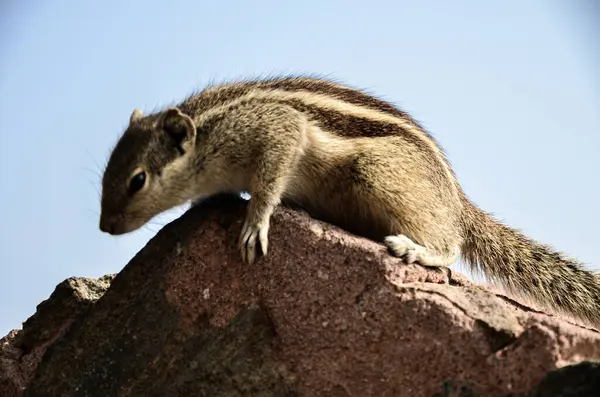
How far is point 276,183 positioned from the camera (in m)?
5.44

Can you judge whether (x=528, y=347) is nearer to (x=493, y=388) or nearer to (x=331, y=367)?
(x=493, y=388)

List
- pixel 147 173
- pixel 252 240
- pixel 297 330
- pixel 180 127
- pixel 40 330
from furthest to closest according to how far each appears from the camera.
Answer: pixel 40 330
pixel 180 127
pixel 147 173
pixel 252 240
pixel 297 330

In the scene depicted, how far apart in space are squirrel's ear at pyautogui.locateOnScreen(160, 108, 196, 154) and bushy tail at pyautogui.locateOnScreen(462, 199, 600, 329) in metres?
2.20

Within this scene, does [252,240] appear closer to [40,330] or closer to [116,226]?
[116,226]

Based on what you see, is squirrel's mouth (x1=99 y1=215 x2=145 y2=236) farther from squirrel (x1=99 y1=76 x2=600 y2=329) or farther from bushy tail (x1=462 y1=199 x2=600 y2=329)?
bushy tail (x1=462 y1=199 x2=600 y2=329)

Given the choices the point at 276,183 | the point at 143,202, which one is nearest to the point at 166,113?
the point at 143,202

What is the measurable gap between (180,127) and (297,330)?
1.88 metres

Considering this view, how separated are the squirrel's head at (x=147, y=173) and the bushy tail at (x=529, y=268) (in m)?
2.22

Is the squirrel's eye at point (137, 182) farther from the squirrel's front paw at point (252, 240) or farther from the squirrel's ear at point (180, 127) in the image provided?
the squirrel's front paw at point (252, 240)

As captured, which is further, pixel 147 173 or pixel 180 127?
pixel 180 127

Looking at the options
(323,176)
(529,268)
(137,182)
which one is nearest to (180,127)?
(137,182)

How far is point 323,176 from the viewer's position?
229 inches

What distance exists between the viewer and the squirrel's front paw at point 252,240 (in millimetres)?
5051

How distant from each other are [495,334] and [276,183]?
1.82 metres
